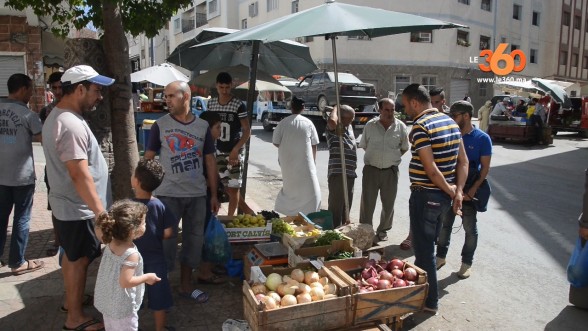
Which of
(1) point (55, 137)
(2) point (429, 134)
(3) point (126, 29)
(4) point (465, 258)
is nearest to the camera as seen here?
(1) point (55, 137)

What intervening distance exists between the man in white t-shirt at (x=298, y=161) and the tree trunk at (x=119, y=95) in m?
1.72

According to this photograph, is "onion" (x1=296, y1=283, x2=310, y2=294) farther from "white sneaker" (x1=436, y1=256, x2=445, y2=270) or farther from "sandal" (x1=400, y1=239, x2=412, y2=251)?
"sandal" (x1=400, y1=239, x2=412, y2=251)

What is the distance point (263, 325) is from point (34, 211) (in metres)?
5.31

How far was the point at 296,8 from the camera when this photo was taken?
32.2 metres

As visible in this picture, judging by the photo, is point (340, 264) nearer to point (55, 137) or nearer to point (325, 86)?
point (55, 137)

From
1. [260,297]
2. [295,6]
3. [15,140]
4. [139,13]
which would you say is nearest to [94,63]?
[15,140]

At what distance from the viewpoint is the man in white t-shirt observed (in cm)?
572

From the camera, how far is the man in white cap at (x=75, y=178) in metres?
3.26

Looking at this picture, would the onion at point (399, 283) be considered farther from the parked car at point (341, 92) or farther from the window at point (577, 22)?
the window at point (577, 22)

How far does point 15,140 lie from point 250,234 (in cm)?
248

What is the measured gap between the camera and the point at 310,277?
152 inches

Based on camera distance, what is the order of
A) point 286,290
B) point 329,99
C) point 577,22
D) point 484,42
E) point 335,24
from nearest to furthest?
1. point 286,290
2. point 335,24
3. point 329,99
4. point 484,42
5. point 577,22

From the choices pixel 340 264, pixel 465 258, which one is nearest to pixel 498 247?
pixel 465 258

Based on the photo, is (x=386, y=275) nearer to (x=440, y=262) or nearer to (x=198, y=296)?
(x=440, y=262)
